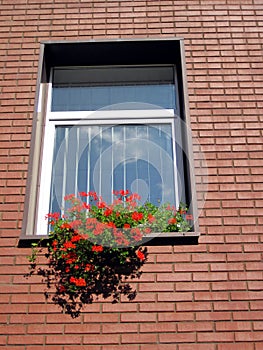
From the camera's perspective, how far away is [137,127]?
4.48 m

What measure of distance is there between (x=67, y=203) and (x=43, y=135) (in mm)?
883

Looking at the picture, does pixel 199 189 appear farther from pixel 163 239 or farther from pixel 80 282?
pixel 80 282

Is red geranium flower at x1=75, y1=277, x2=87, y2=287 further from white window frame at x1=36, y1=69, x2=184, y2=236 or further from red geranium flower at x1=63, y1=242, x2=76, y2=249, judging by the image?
→ white window frame at x1=36, y1=69, x2=184, y2=236

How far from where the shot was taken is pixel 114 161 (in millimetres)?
4230

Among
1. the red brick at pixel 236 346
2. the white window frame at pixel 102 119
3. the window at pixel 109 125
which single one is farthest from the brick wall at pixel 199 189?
the white window frame at pixel 102 119

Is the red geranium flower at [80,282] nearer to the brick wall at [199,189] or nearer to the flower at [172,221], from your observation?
the brick wall at [199,189]

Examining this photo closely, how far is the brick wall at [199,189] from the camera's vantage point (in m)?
3.28

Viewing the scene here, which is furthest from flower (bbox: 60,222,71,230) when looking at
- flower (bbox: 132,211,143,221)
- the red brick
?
the red brick

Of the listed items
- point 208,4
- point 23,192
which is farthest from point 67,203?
point 208,4

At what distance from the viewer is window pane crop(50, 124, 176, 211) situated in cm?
407

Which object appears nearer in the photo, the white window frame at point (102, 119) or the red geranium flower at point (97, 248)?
the red geranium flower at point (97, 248)

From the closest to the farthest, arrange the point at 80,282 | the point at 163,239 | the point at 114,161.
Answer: the point at 80,282 → the point at 163,239 → the point at 114,161

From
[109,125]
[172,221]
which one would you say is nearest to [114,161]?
[109,125]

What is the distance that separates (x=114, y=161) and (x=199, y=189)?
933mm
